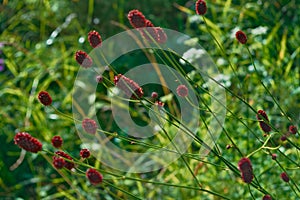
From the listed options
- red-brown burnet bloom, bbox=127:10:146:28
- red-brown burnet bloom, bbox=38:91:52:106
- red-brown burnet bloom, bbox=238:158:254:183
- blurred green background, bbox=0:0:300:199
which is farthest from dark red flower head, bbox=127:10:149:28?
blurred green background, bbox=0:0:300:199

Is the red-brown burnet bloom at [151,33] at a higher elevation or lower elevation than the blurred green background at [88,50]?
higher

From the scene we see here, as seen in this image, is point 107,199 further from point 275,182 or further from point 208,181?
point 275,182

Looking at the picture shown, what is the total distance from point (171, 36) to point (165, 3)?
1.69 feet

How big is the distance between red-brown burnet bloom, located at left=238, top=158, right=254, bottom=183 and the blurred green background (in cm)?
91

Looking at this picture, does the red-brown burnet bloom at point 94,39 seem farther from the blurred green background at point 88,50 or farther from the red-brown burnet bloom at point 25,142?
the blurred green background at point 88,50

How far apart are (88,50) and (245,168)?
2.41 m

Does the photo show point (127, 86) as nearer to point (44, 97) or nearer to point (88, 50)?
point (44, 97)

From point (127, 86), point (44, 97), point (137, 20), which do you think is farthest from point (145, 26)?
point (44, 97)

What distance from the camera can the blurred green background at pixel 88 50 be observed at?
2.57 meters

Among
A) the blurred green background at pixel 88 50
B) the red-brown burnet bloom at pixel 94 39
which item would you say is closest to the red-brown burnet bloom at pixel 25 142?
the red-brown burnet bloom at pixel 94 39

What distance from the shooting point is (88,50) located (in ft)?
11.5

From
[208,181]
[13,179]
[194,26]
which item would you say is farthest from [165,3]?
[208,181]

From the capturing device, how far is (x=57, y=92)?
11.9 feet

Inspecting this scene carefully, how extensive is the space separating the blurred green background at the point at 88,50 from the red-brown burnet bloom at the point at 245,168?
909mm
